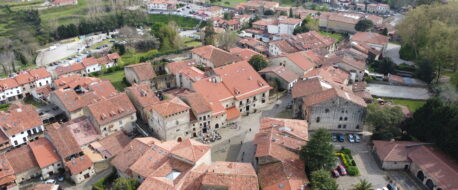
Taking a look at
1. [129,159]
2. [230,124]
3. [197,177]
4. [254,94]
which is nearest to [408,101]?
[254,94]

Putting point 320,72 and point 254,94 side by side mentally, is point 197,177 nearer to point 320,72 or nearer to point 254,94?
point 254,94

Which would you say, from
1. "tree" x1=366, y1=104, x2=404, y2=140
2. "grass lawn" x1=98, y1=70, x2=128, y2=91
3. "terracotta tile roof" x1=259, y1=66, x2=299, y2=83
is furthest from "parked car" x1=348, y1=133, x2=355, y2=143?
"grass lawn" x1=98, y1=70, x2=128, y2=91

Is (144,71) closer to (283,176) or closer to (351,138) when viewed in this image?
(283,176)

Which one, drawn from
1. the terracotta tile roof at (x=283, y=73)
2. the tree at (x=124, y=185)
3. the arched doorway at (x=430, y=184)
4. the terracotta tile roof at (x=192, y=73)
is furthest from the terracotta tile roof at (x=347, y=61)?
the tree at (x=124, y=185)

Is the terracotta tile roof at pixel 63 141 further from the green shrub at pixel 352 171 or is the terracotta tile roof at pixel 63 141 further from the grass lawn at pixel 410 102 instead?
the grass lawn at pixel 410 102

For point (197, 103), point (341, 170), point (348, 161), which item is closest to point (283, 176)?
point (341, 170)

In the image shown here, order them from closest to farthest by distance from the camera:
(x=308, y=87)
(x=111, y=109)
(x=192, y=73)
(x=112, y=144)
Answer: (x=112, y=144), (x=111, y=109), (x=308, y=87), (x=192, y=73)

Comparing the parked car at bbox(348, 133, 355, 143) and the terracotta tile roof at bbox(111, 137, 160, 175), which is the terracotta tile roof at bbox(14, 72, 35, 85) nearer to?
the terracotta tile roof at bbox(111, 137, 160, 175)
